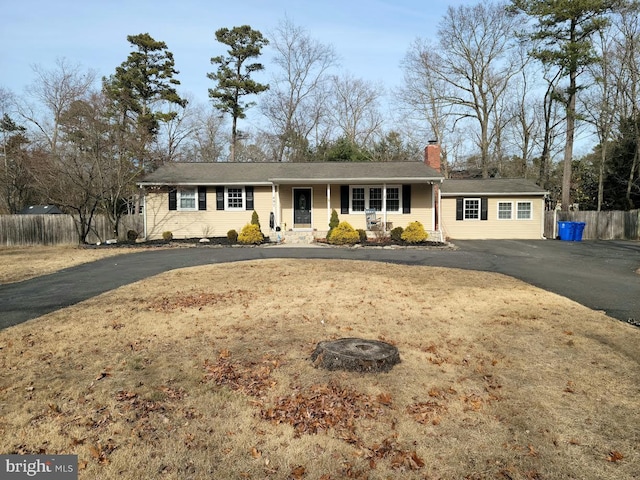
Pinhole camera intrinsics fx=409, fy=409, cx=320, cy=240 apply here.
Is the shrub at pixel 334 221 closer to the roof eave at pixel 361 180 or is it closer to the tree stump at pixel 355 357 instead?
the roof eave at pixel 361 180

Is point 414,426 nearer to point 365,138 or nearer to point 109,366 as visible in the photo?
point 109,366

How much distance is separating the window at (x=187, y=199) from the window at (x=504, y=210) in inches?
617

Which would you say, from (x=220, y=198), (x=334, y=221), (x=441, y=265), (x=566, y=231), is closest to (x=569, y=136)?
(x=566, y=231)

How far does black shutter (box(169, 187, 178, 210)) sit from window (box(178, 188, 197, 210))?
18 centimetres

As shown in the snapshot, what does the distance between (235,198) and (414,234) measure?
8.87 m

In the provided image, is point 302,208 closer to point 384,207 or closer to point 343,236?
point 343,236

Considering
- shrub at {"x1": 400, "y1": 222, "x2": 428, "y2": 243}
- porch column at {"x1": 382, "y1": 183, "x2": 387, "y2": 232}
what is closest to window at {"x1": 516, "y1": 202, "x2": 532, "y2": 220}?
shrub at {"x1": 400, "y1": 222, "x2": 428, "y2": 243}

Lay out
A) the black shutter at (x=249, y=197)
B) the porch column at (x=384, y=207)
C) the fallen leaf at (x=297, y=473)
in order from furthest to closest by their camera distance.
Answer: the black shutter at (x=249, y=197) < the porch column at (x=384, y=207) < the fallen leaf at (x=297, y=473)

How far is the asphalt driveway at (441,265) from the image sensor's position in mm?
7367

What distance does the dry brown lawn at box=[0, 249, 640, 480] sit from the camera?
2.79 metres

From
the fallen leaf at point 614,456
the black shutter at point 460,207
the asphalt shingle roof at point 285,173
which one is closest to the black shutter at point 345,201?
the asphalt shingle roof at point 285,173

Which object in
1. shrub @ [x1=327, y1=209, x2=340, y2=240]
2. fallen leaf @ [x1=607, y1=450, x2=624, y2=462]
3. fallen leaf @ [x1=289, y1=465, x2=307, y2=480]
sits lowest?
fallen leaf @ [x1=607, y1=450, x2=624, y2=462]

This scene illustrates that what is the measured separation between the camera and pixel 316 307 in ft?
22.3

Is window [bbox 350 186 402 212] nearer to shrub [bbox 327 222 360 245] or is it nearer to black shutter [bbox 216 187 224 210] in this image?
shrub [bbox 327 222 360 245]
